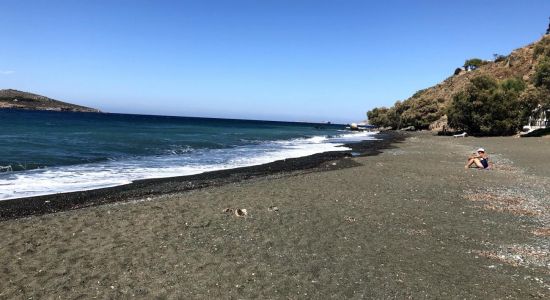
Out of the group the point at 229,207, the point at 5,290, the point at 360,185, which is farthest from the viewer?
the point at 360,185

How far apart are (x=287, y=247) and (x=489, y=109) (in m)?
57.0

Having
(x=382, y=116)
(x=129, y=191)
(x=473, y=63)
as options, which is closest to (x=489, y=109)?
(x=129, y=191)

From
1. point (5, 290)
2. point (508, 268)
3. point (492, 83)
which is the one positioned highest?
point (492, 83)

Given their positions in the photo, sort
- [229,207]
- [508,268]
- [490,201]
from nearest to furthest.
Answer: [508,268] → [229,207] → [490,201]

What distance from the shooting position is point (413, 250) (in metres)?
8.95

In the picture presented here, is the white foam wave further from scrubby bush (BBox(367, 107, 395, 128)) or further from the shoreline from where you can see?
scrubby bush (BBox(367, 107, 395, 128))

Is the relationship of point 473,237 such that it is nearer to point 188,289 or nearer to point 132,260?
point 188,289

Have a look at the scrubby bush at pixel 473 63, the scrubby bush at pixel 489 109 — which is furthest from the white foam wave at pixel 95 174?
the scrubby bush at pixel 473 63

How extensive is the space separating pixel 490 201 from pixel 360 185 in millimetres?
5058

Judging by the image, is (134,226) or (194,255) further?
(134,226)

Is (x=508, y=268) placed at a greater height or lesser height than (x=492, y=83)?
lesser

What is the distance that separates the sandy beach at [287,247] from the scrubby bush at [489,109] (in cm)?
4613

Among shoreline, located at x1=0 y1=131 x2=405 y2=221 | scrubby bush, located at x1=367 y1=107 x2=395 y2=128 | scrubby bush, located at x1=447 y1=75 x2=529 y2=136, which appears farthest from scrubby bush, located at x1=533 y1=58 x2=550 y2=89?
scrubby bush, located at x1=367 y1=107 x2=395 y2=128

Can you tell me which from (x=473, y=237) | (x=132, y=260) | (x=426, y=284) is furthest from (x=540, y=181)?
(x=132, y=260)
